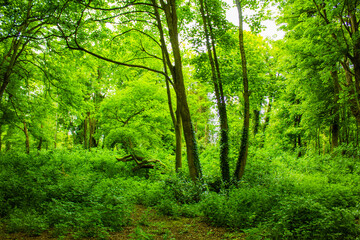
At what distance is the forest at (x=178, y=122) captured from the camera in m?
4.97

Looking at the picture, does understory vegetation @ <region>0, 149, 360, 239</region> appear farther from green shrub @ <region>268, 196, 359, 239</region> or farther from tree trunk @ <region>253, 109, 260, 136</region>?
tree trunk @ <region>253, 109, 260, 136</region>

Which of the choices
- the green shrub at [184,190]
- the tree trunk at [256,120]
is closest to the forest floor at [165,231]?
the green shrub at [184,190]

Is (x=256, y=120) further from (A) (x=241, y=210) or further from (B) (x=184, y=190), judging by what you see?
(A) (x=241, y=210)

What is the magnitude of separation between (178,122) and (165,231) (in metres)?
6.46

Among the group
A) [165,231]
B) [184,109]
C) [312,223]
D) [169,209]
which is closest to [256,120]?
[184,109]

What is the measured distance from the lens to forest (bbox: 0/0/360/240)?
4969 mm

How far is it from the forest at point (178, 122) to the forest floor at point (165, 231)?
4 cm

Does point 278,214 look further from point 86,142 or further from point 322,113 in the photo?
point 86,142

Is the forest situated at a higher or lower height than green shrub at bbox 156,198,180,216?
higher

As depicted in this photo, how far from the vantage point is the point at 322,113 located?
13789mm

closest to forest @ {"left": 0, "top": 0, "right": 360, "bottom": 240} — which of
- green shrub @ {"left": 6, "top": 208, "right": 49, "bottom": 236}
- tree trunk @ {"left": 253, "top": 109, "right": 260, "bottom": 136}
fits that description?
green shrub @ {"left": 6, "top": 208, "right": 49, "bottom": 236}

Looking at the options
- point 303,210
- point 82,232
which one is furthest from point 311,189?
point 82,232

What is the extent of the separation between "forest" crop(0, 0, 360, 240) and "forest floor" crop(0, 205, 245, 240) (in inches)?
1.7

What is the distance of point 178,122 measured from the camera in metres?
A: 10.9
